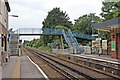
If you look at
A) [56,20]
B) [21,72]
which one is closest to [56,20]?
[56,20]

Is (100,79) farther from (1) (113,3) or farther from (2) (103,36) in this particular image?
(2) (103,36)

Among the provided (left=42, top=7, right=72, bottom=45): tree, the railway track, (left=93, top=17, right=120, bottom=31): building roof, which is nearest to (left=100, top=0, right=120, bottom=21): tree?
(left=93, top=17, right=120, bottom=31): building roof

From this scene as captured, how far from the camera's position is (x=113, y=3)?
2290 inches

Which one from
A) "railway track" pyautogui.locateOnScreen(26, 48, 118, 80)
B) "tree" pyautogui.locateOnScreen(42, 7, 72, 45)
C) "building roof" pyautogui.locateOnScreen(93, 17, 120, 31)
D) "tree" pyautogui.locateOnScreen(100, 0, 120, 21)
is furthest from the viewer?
"tree" pyautogui.locateOnScreen(42, 7, 72, 45)

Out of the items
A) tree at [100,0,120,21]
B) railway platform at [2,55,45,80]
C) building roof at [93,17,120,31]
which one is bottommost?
railway platform at [2,55,45,80]

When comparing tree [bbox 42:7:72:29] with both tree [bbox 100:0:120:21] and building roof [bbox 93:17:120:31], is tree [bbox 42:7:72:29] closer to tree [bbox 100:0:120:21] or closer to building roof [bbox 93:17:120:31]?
tree [bbox 100:0:120:21]

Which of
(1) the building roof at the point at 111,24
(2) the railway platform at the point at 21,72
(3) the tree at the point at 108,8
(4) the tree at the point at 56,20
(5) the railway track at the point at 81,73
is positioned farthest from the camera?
(4) the tree at the point at 56,20

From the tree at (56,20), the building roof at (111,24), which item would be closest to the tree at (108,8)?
the building roof at (111,24)

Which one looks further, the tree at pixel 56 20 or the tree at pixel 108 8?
the tree at pixel 56 20

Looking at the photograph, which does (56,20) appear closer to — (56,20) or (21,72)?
(56,20)

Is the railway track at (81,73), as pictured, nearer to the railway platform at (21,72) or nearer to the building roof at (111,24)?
the railway platform at (21,72)

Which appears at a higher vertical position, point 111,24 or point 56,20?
point 56,20

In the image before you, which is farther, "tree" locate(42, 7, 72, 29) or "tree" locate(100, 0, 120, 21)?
"tree" locate(42, 7, 72, 29)

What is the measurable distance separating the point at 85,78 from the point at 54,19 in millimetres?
78778
